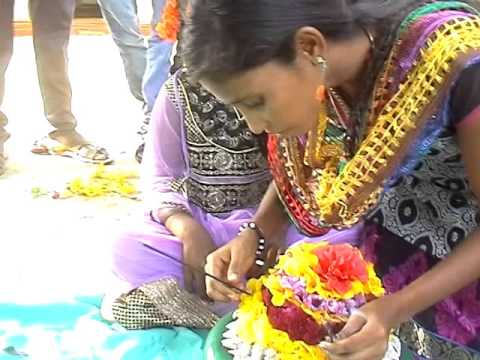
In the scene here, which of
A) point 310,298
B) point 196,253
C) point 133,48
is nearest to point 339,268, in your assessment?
point 310,298

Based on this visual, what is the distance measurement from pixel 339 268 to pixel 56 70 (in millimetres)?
2382

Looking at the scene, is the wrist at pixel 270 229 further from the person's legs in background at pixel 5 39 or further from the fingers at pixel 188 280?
the person's legs in background at pixel 5 39

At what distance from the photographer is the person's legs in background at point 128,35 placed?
3594 mm

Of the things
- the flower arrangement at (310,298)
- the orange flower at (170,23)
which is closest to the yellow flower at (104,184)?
the orange flower at (170,23)

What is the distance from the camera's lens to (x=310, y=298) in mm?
1256

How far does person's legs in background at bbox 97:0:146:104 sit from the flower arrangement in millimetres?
2410

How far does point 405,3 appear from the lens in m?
1.32

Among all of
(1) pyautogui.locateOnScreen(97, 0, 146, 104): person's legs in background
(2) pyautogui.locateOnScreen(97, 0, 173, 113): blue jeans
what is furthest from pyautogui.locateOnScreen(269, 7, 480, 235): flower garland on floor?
(1) pyautogui.locateOnScreen(97, 0, 146, 104): person's legs in background

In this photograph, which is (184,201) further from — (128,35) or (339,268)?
(128,35)

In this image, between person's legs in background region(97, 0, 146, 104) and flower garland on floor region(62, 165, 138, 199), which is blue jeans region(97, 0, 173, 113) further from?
flower garland on floor region(62, 165, 138, 199)

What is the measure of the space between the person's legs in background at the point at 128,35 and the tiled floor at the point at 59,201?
0.68 ft

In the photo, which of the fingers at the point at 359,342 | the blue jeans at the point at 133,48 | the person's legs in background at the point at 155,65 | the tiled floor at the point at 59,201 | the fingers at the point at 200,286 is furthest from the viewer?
the blue jeans at the point at 133,48

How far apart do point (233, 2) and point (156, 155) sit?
90cm

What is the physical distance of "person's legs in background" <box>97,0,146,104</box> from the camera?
141 inches
